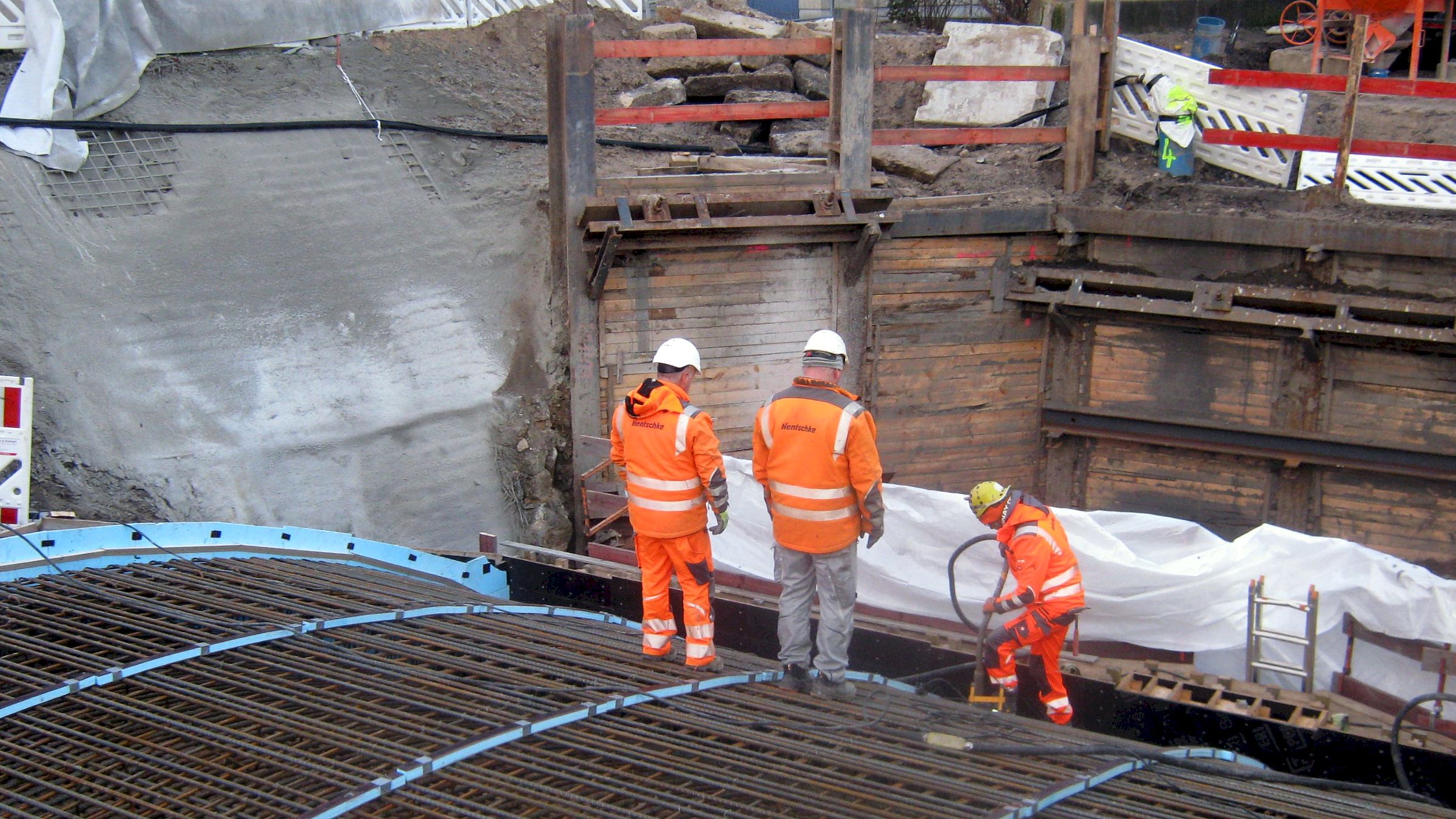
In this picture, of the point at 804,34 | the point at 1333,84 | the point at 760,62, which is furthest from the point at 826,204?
the point at 1333,84

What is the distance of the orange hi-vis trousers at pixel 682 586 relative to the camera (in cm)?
561

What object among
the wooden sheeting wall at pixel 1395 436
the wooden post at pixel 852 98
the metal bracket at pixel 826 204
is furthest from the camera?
the metal bracket at pixel 826 204

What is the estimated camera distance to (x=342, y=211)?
9039 millimetres

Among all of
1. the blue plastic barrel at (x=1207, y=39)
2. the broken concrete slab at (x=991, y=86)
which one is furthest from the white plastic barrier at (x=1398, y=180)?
the blue plastic barrel at (x=1207, y=39)

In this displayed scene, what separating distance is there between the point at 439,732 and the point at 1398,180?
8.80 meters

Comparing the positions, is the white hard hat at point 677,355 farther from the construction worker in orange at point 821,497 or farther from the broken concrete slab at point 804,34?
the broken concrete slab at point 804,34

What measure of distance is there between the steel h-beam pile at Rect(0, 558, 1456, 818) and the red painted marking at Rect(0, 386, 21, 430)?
1.72m

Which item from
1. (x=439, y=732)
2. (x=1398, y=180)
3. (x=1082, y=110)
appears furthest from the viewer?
(x=1082, y=110)

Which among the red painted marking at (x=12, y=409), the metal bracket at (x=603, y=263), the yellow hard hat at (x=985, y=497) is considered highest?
the metal bracket at (x=603, y=263)

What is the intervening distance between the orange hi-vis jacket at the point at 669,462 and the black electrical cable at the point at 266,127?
5048mm

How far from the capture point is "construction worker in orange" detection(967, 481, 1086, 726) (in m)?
6.09

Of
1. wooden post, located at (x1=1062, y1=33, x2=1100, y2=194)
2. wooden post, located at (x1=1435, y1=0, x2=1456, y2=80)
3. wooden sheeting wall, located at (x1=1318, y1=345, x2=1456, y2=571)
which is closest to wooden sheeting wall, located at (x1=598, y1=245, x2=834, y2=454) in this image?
wooden post, located at (x1=1062, y1=33, x2=1100, y2=194)

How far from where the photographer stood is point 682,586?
18.3 ft

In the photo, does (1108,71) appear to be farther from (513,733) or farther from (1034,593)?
(513,733)
